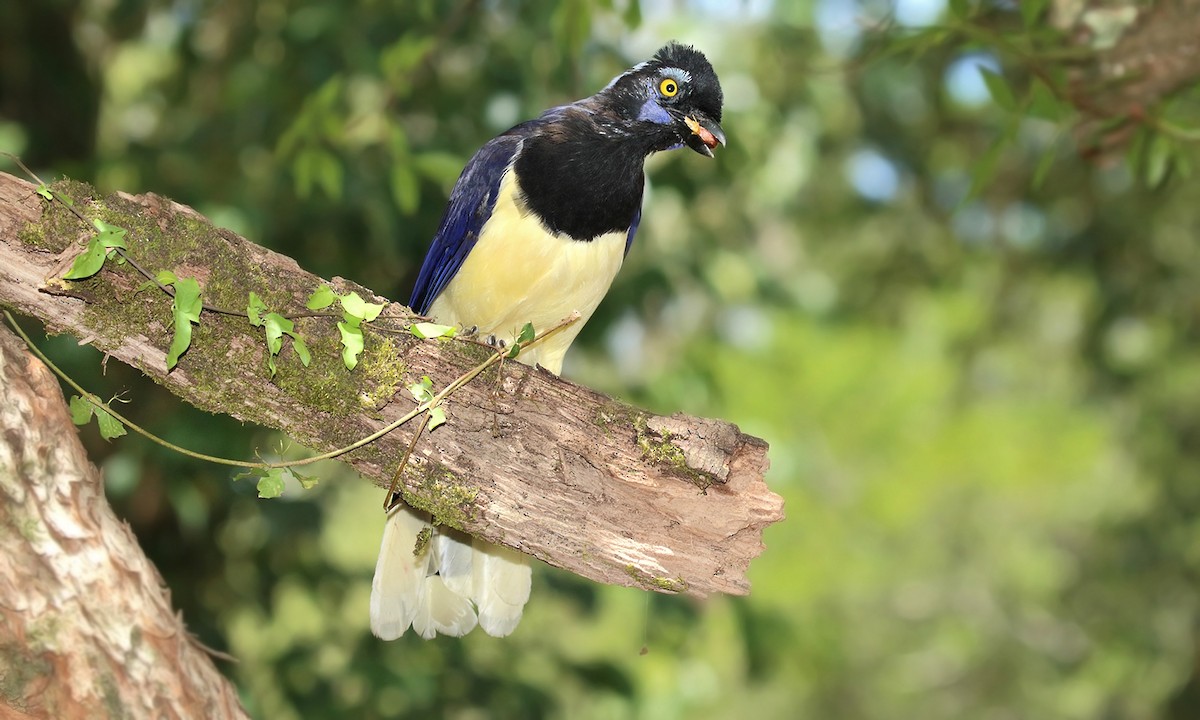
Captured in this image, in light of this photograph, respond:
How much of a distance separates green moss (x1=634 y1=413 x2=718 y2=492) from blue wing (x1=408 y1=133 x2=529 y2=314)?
1414 millimetres

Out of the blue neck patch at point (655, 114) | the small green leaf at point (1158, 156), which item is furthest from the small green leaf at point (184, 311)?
the small green leaf at point (1158, 156)

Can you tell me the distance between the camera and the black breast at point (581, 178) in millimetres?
3736

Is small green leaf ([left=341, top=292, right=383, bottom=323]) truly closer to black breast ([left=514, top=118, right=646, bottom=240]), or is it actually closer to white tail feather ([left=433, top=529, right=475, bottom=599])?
white tail feather ([left=433, top=529, right=475, bottom=599])

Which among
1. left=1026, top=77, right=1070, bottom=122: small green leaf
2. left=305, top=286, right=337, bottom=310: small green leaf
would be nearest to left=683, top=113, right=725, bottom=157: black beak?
left=1026, top=77, right=1070, bottom=122: small green leaf

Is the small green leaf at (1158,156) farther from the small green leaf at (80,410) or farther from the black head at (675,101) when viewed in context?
the small green leaf at (80,410)

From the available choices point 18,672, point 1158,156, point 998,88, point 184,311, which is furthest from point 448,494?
point 1158,156

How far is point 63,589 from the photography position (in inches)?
89.8

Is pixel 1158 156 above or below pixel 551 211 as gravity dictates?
above

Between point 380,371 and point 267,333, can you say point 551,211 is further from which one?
point 267,333

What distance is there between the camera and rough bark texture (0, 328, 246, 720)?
7.34 feet

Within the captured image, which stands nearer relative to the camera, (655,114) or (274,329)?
(274,329)

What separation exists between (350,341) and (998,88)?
6.67 feet

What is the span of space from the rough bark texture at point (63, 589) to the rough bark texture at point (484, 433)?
0.76 ft

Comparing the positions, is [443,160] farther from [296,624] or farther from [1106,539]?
[1106,539]
